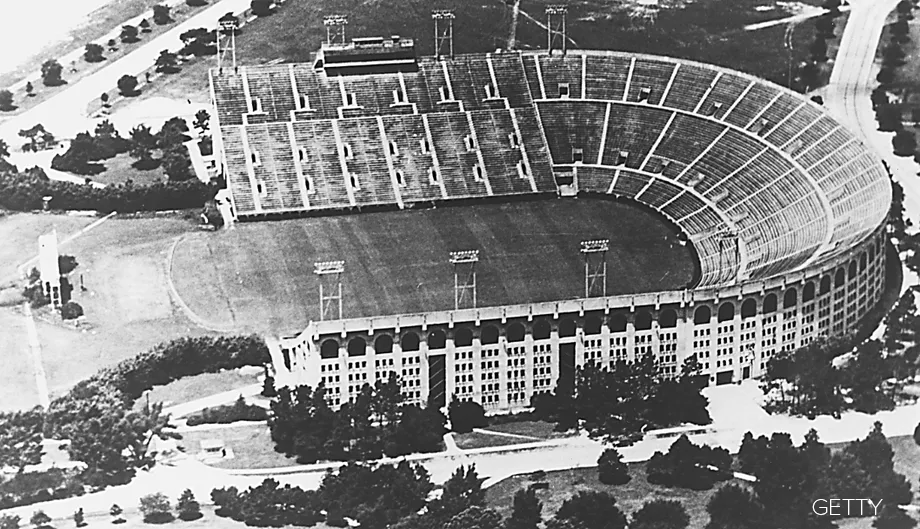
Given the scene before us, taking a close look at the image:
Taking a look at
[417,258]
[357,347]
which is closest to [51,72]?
[417,258]

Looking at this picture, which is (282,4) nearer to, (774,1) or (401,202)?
(401,202)

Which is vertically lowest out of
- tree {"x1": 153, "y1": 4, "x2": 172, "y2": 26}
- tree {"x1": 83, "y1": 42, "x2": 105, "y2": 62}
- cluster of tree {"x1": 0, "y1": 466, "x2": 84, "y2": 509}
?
cluster of tree {"x1": 0, "y1": 466, "x2": 84, "y2": 509}

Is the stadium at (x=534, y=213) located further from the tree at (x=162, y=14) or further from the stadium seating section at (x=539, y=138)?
the tree at (x=162, y=14)

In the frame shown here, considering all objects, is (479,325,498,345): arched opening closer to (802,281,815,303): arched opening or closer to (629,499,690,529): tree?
(629,499,690,529): tree

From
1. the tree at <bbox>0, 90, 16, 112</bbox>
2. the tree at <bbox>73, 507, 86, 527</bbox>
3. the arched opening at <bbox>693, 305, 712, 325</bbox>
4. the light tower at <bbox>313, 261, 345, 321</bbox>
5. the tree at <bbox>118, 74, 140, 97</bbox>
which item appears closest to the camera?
the tree at <bbox>73, 507, 86, 527</bbox>

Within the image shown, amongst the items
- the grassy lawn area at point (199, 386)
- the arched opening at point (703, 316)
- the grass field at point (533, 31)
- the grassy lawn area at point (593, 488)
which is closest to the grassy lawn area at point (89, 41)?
the grass field at point (533, 31)

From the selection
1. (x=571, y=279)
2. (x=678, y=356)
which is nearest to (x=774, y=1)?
(x=571, y=279)

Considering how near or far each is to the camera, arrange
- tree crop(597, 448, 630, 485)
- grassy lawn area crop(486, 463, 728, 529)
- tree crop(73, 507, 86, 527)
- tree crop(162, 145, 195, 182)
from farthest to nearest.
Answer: tree crop(162, 145, 195, 182)
tree crop(597, 448, 630, 485)
grassy lawn area crop(486, 463, 728, 529)
tree crop(73, 507, 86, 527)

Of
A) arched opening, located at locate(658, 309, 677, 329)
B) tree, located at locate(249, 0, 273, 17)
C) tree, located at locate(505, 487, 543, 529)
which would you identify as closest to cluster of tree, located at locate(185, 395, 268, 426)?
tree, located at locate(505, 487, 543, 529)
